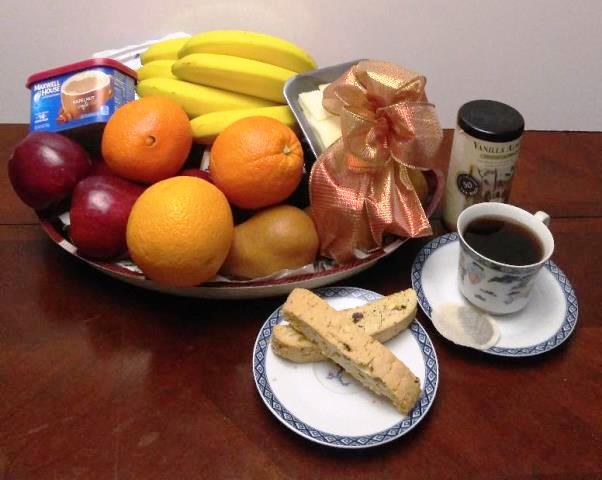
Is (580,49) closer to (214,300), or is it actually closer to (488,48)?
(488,48)

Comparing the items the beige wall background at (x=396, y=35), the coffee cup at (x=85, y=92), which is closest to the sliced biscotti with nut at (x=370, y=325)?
the coffee cup at (x=85, y=92)

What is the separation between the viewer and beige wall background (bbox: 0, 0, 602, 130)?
1001 mm

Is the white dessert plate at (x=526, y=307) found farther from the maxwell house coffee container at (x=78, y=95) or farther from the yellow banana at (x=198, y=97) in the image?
the maxwell house coffee container at (x=78, y=95)

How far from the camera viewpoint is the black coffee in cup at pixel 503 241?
0.57 m

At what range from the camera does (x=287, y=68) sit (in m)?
0.74

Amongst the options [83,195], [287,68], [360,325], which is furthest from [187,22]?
[360,325]

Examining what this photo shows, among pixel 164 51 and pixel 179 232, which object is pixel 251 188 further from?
pixel 164 51

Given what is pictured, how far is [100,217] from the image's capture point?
1.90 ft

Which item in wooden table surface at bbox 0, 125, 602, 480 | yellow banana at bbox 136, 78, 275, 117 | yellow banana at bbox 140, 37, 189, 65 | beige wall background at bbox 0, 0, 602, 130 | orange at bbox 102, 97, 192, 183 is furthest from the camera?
beige wall background at bbox 0, 0, 602, 130

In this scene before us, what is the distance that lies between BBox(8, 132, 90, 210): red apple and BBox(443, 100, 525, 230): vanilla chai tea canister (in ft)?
1.34

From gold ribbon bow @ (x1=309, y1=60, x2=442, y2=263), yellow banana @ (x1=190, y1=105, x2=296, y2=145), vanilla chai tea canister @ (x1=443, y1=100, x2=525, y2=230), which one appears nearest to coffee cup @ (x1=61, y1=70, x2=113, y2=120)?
yellow banana @ (x1=190, y1=105, x2=296, y2=145)

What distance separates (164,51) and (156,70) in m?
0.06

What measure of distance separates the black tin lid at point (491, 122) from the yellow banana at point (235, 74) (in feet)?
0.70

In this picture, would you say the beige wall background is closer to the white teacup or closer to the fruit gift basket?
the fruit gift basket
